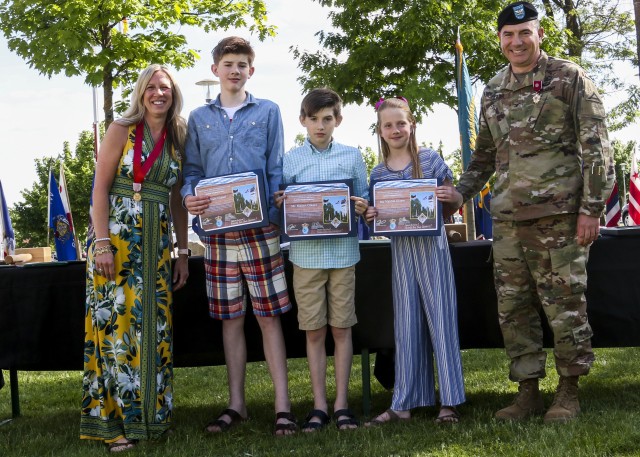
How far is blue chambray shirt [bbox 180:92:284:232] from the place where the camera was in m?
4.43

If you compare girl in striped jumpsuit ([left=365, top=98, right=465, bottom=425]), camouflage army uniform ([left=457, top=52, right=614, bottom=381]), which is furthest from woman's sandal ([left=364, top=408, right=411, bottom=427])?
camouflage army uniform ([left=457, top=52, right=614, bottom=381])

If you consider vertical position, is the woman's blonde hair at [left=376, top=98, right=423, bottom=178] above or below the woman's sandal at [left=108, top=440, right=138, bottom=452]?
above

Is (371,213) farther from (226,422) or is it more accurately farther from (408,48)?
(408,48)

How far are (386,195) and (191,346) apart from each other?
169 centimetres

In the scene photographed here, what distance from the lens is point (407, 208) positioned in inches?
167

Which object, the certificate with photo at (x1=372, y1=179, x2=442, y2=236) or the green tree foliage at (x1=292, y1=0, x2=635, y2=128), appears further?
the green tree foliage at (x1=292, y1=0, x2=635, y2=128)

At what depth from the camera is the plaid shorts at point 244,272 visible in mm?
4422

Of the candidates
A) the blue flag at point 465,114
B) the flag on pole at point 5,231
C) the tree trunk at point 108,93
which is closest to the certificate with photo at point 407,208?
the blue flag at point 465,114

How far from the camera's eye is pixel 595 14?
20828mm

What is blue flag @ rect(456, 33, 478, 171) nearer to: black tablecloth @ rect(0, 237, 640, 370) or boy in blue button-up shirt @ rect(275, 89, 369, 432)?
black tablecloth @ rect(0, 237, 640, 370)

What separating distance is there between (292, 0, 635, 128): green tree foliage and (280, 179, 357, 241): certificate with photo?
979 centimetres

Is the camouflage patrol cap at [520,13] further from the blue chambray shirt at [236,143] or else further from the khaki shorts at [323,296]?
the khaki shorts at [323,296]

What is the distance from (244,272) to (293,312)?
60cm

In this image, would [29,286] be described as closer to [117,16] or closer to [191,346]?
[191,346]
